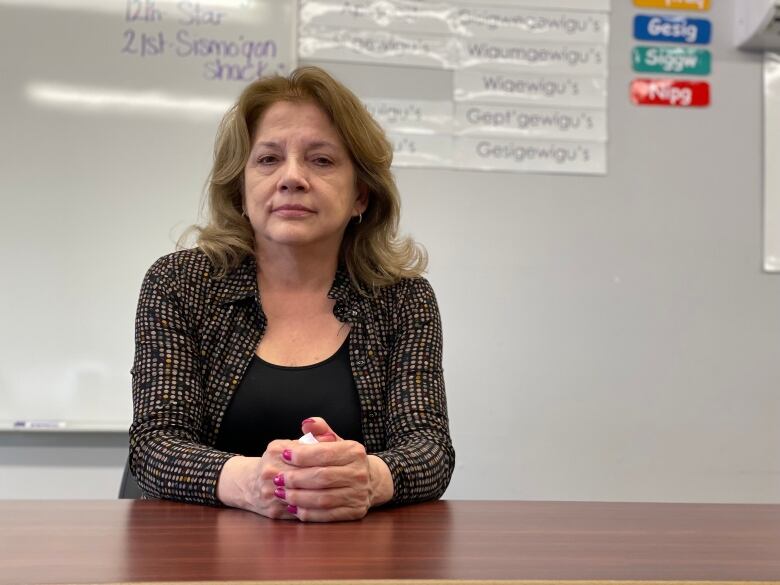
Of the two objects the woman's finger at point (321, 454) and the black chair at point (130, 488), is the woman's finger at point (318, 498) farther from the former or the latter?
the black chair at point (130, 488)

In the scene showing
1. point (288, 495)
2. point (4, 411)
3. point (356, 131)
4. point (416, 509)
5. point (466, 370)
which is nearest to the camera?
point (288, 495)

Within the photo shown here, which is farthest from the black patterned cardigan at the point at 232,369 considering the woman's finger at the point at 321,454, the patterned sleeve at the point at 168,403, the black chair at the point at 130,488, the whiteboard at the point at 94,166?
the whiteboard at the point at 94,166

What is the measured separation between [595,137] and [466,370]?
2.64ft

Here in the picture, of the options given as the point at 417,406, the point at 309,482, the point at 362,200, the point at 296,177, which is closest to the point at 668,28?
the point at 362,200

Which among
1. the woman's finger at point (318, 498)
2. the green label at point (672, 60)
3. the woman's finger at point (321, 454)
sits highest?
the green label at point (672, 60)

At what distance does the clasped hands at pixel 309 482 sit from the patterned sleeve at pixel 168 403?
61 mm

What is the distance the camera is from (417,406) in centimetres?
134

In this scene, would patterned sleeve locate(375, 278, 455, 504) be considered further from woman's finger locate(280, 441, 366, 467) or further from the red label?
the red label

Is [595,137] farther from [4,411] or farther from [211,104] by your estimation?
[4,411]

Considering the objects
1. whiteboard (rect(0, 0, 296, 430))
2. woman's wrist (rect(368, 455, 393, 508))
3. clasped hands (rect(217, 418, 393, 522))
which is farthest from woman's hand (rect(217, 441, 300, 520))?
whiteboard (rect(0, 0, 296, 430))

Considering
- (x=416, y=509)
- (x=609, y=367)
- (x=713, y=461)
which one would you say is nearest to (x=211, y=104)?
(x=609, y=367)

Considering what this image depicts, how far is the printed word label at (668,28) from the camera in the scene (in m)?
2.51

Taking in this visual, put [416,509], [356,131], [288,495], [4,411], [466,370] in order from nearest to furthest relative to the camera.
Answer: [288,495], [416,509], [356,131], [4,411], [466,370]

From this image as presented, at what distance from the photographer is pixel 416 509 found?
108 cm
